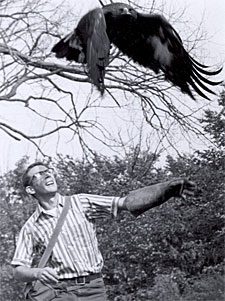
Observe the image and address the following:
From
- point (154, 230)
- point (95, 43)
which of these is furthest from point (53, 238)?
point (154, 230)

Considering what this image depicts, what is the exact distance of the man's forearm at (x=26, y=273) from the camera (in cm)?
239

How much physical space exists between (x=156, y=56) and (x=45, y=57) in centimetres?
106

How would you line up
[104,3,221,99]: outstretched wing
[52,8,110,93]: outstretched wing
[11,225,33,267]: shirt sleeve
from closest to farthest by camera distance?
[11,225,33,267]: shirt sleeve < [52,8,110,93]: outstretched wing < [104,3,221,99]: outstretched wing

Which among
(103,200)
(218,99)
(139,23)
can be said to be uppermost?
(218,99)

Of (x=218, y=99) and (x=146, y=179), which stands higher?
(x=218, y=99)

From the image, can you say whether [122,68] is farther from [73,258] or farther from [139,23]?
[73,258]

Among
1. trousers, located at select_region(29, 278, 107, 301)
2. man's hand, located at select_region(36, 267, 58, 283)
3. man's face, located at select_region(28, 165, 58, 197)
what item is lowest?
trousers, located at select_region(29, 278, 107, 301)

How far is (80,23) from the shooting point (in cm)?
480

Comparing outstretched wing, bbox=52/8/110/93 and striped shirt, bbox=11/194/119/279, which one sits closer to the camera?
striped shirt, bbox=11/194/119/279

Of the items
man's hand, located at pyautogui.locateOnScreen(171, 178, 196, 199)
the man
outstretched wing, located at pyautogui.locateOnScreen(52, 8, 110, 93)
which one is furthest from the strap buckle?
outstretched wing, located at pyautogui.locateOnScreen(52, 8, 110, 93)

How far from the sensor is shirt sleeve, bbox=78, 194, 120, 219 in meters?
2.45

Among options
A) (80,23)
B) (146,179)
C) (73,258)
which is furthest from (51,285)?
(146,179)

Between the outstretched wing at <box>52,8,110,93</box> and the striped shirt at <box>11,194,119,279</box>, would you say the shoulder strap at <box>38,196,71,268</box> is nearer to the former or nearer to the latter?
the striped shirt at <box>11,194,119,279</box>

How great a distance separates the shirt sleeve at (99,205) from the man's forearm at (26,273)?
29 centimetres
